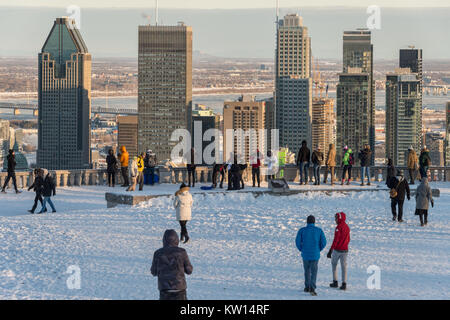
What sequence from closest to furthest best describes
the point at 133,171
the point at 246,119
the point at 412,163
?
the point at 133,171 < the point at 412,163 < the point at 246,119

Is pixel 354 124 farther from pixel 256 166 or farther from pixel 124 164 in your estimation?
pixel 124 164

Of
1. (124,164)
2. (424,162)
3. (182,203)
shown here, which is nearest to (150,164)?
(124,164)

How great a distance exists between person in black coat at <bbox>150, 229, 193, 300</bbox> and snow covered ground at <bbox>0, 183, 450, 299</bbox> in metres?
2.68

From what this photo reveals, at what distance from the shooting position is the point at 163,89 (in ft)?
622

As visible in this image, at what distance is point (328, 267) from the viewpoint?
56.7ft

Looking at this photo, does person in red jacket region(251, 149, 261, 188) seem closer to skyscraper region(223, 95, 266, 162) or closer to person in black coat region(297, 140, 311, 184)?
person in black coat region(297, 140, 311, 184)

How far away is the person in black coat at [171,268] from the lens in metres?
11.8

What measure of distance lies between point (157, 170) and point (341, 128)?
163 meters

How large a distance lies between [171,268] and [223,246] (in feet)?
25.3

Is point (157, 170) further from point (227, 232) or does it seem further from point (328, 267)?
point (328, 267)

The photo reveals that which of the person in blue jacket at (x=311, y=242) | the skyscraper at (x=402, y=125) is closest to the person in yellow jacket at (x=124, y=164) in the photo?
the person in blue jacket at (x=311, y=242)
